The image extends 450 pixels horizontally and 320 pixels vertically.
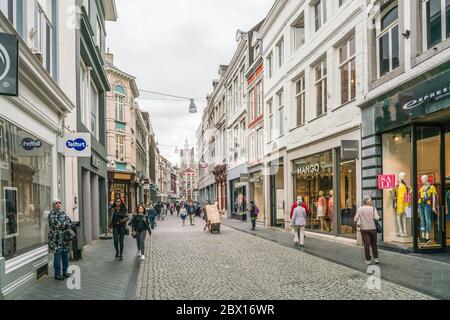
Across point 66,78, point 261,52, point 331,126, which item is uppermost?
point 261,52

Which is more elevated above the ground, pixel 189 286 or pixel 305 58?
pixel 305 58

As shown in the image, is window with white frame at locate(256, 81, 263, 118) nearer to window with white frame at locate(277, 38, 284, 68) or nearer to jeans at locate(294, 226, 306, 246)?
window with white frame at locate(277, 38, 284, 68)

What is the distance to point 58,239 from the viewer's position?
31.6 ft

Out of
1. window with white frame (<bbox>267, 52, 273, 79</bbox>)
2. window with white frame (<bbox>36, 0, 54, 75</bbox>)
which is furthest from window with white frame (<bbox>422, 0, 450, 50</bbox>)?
window with white frame (<bbox>267, 52, 273, 79</bbox>)

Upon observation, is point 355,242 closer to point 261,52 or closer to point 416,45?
point 416,45

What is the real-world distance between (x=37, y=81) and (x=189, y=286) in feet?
17.3

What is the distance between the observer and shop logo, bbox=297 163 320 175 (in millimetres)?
19366

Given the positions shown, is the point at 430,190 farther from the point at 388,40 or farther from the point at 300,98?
the point at 300,98

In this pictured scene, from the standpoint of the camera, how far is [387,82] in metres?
13.6

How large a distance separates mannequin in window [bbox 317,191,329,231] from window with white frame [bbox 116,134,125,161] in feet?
83.0

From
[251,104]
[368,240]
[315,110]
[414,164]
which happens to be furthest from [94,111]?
[368,240]

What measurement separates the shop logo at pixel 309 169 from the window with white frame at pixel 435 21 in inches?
324

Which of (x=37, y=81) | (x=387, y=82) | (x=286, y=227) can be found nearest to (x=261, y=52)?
(x=286, y=227)

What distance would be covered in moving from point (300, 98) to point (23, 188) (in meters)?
15.1
